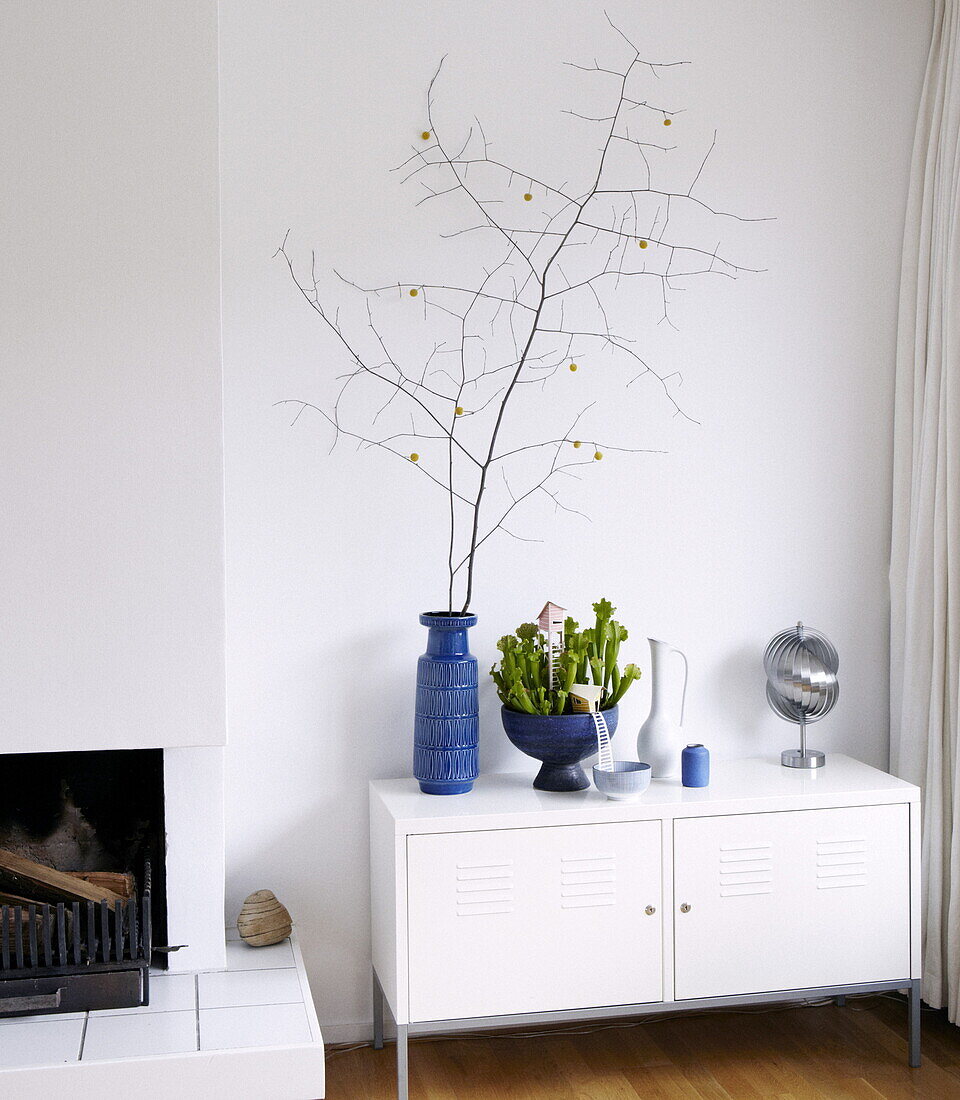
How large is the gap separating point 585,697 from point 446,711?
1.00 feet

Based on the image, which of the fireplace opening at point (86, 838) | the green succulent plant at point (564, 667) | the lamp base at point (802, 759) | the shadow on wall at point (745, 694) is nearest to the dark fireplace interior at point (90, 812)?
the fireplace opening at point (86, 838)

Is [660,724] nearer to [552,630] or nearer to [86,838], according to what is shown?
[552,630]

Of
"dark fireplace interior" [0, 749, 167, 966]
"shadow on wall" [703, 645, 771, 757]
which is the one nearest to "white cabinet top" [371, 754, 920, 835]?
"shadow on wall" [703, 645, 771, 757]

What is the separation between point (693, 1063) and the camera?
2592 millimetres

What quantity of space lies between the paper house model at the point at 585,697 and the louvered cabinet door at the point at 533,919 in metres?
0.26

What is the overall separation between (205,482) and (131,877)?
2.82 feet

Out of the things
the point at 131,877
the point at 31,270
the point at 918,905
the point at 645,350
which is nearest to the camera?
the point at 31,270

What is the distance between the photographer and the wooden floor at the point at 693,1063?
245cm

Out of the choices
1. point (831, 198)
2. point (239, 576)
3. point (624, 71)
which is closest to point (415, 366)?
point (239, 576)

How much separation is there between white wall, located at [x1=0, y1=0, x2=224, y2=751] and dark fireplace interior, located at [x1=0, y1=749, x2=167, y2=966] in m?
0.28

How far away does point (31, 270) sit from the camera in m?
2.12

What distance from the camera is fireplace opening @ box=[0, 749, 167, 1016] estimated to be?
223 centimetres

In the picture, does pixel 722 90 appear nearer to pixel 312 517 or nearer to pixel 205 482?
pixel 312 517

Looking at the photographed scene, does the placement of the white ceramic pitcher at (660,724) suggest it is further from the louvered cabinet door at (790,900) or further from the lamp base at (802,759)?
the lamp base at (802,759)
